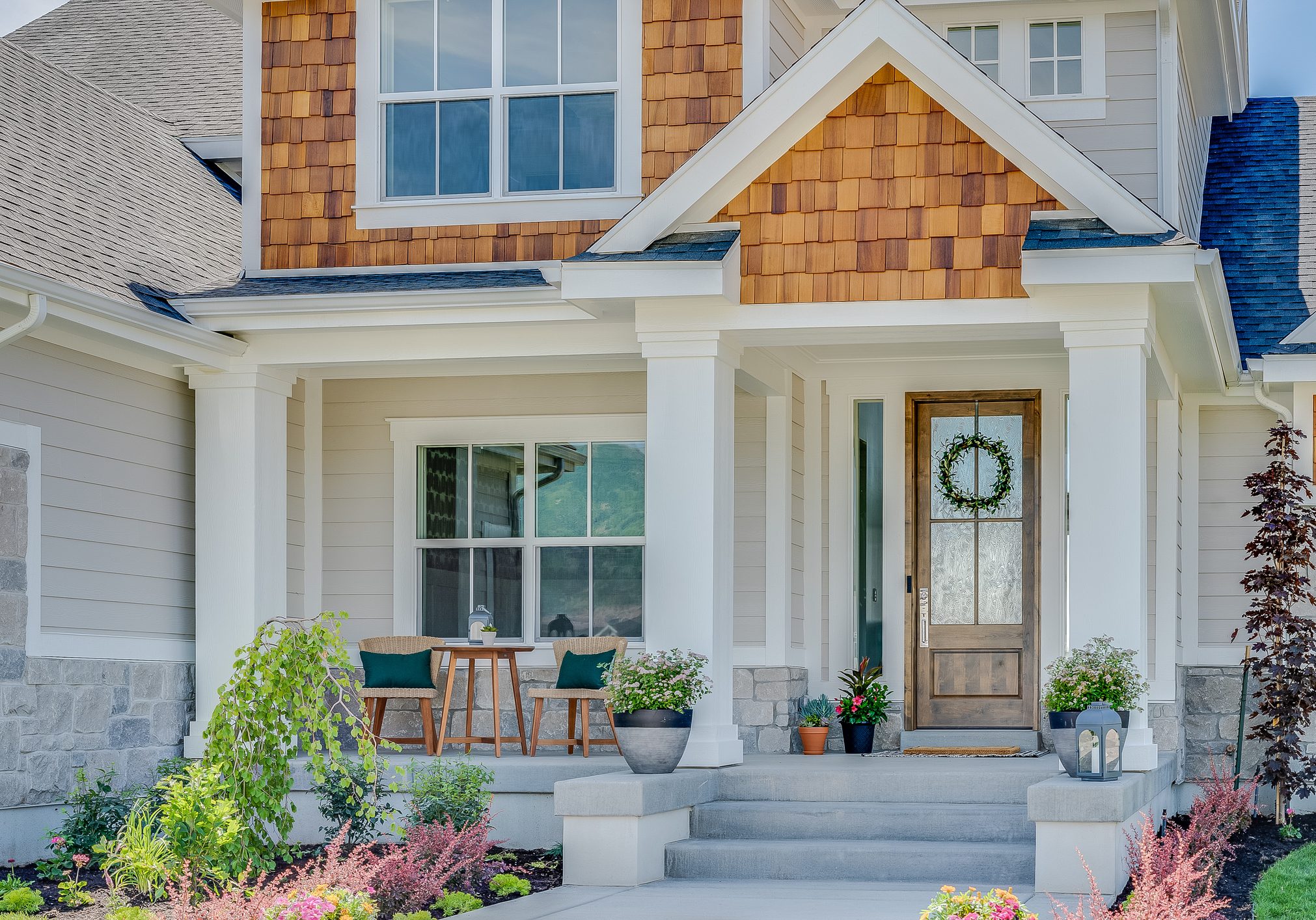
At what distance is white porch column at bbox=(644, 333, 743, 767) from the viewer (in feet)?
26.0

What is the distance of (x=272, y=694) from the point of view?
6461 millimetres

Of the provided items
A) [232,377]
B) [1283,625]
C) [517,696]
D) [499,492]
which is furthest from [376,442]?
[1283,625]

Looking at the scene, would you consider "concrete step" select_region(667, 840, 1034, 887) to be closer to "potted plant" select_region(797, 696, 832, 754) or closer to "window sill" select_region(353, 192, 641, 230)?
"potted plant" select_region(797, 696, 832, 754)

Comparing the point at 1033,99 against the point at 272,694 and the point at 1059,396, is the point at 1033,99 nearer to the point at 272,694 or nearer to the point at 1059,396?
the point at 1059,396

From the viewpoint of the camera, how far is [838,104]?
315 inches

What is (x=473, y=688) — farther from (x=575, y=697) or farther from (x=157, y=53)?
(x=157, y=53)

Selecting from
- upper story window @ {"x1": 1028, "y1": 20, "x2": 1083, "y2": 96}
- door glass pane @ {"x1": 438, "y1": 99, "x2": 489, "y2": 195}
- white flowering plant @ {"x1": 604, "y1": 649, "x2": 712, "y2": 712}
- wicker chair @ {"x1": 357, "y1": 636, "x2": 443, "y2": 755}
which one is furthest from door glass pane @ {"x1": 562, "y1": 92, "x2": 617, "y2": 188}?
white flowering plant @ {"x1": 604, "y1": 649, "x2": 712, "y2": 712}

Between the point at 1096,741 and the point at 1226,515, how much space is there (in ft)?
13.5

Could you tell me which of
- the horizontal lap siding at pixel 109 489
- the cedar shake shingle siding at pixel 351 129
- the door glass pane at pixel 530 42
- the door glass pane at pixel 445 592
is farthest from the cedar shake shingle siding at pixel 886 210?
the horizontal lap siding at pixel 109 489

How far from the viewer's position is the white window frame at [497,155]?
9406 mm

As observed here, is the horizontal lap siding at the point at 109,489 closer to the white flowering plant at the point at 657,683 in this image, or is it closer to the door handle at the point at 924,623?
the white flowering plant at the point at 657,683

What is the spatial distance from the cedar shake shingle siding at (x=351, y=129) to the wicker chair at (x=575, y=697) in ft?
7.75

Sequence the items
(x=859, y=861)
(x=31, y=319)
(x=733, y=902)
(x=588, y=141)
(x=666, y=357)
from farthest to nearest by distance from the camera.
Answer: (x=588, y=141), (x=666, y=357), (x=31, y=319), (x=859, y=861), (x=733, y=902)

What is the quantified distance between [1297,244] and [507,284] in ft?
19.3
